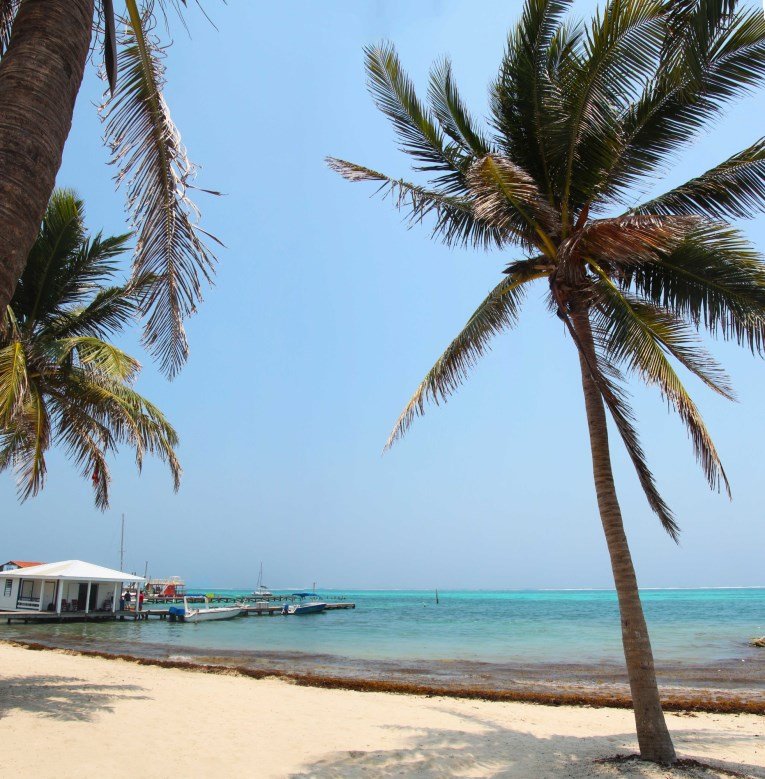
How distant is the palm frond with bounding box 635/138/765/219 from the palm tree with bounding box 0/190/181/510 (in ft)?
26.0

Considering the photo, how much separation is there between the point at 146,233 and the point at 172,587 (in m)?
73.2

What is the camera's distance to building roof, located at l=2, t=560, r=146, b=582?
1342 inches

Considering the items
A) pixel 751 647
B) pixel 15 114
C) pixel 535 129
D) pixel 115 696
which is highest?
pixel 535 129

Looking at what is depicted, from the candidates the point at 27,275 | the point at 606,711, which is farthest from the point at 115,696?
the point at 606,711

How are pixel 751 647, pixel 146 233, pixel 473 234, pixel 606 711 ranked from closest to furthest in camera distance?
pixel 146 233 → pixel 473 234 → pixel 606 711 → pixel 751 647

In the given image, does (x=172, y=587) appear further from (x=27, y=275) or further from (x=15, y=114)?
(x=15, y=114)

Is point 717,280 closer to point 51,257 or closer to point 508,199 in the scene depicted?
point 508,199

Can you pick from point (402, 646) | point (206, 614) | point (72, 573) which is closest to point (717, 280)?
point (402, 646)

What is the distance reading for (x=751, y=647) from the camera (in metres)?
27.5

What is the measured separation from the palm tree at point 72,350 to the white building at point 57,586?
26786 mm

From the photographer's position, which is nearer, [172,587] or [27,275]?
[27,275]

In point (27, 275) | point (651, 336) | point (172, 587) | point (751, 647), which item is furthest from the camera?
point (172, 587)

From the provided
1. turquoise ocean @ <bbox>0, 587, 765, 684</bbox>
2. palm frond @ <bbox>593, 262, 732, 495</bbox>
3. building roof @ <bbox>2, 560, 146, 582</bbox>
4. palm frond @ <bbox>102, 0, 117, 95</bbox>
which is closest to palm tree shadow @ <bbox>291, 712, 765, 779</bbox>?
palm frond @ <bbox>593, 262, 732, 495</bbox>

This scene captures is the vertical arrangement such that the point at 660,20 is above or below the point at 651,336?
above
